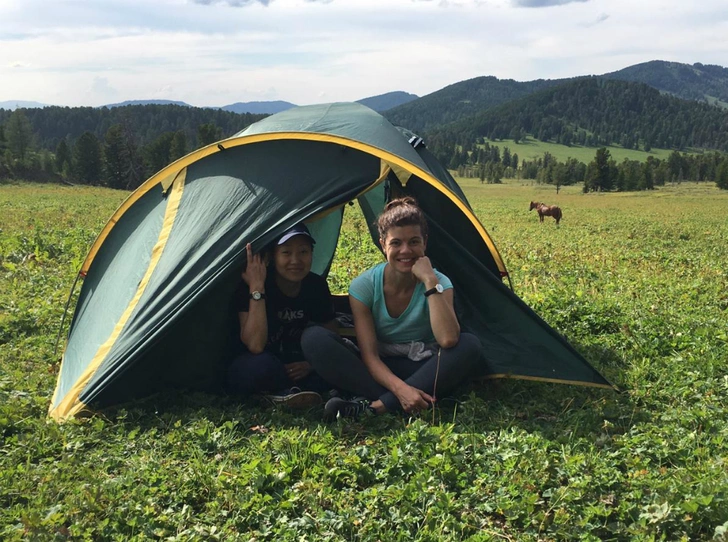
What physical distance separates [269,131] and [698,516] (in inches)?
171

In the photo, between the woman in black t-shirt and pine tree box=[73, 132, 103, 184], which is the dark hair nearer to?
the woman in black t-shirt

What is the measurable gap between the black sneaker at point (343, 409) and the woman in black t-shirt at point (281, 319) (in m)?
0.27

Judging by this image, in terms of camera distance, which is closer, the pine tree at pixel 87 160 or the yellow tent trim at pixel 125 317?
the yellow tent trim at pixel 125 317

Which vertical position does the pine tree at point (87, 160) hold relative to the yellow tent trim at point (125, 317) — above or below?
above

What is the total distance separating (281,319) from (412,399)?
144 centimetres

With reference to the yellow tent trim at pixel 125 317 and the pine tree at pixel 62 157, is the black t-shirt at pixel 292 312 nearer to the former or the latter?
the yellow tent trim at pixel 125 317

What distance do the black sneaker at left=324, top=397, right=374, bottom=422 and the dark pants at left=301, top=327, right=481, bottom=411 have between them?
171 millimetres

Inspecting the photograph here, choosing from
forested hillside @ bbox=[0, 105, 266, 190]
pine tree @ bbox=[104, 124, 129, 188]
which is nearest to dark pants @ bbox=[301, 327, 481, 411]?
forested hillside @ bbox=[0, 105, 266, 190]

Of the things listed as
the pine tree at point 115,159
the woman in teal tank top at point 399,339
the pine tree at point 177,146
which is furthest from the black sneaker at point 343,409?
the pine tree at point 177,146

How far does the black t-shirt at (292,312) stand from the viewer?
203 inches

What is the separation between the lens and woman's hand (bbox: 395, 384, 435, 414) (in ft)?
14.5

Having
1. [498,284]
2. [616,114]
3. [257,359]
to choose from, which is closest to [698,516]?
[498,284]

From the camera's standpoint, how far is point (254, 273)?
189 inches

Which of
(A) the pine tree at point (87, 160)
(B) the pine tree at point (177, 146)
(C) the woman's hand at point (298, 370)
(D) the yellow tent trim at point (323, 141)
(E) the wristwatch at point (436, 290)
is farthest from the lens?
(B) the pine tree at point (177, 146)
